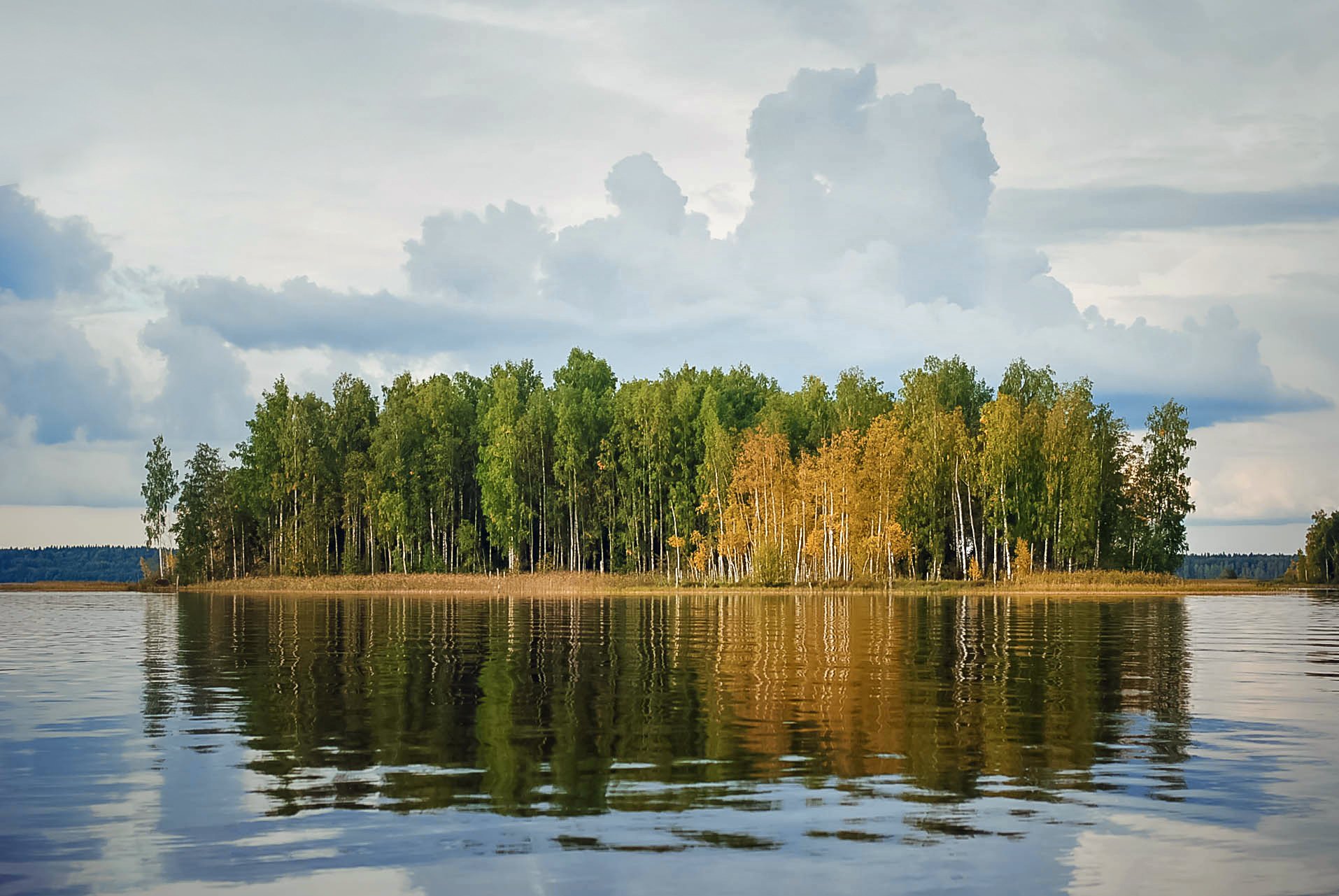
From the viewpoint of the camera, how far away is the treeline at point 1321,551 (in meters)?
165

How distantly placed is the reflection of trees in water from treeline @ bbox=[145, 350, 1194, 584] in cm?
5006

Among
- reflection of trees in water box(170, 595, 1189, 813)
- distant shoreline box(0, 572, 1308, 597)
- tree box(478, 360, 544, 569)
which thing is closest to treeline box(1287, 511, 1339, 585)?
distant shoreline box(0, 572, 1308, 597)

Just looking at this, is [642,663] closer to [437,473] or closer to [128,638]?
[128,638]

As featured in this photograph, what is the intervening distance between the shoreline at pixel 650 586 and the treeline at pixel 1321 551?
50.9 m

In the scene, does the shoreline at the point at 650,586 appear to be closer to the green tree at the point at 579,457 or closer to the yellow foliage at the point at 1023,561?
the yellow foliage at the point at 1023,561

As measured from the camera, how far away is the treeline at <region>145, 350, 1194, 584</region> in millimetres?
99750

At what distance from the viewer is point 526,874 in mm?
11773

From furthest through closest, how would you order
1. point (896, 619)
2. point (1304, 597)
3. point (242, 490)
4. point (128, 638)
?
1. point (242, 490)
2. point (1304, 597)
3. point (896, 619)
4. point (128, 638)

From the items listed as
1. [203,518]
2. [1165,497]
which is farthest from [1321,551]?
[203,518]

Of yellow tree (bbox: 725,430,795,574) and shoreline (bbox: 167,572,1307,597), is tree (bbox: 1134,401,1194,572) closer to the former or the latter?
shoreline (bbox: 167,572,1307,597)

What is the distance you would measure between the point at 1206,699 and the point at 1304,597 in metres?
84.1

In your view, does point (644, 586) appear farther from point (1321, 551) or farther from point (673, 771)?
point (1321, 551)

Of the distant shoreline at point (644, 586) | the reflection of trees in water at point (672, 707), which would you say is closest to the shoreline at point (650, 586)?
the distant shoreline at point (644, 586)

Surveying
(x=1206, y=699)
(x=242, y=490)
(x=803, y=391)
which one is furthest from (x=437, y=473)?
(x=1206, y=699)
